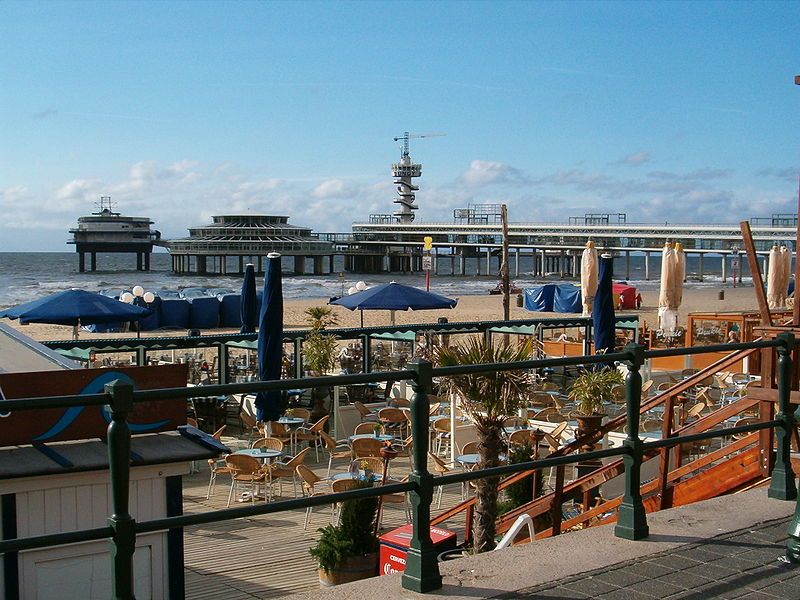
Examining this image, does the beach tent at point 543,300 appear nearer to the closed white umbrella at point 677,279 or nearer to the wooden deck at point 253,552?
the closed white umbrella at point 677,279

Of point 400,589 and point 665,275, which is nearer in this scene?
point 400,589

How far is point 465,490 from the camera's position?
975 centimetres

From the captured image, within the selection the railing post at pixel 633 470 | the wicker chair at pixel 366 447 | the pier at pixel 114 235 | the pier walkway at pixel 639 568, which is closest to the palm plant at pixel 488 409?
the pier walkway at pixel 639 568

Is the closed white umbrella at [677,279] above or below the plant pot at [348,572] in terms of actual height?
above

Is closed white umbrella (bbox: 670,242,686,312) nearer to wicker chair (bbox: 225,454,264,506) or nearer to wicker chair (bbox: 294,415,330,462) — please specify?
wicker chair (bbox: 294,415,330,462)

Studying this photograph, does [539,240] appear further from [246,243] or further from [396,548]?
[396,548]

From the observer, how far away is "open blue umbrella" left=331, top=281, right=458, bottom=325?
18938mm

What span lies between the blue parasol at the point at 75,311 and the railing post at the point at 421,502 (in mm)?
14377

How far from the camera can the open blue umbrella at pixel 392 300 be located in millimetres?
18938

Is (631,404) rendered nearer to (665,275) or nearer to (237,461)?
(237,461)

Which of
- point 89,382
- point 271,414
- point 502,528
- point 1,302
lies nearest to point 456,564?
point 89,382

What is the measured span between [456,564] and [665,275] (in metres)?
15.9

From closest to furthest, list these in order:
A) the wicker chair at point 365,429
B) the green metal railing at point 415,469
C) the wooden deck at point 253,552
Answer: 1. the green metal railing at point 415,469
2. the wooden deck at point 253,552
3. the wicker chair at point 365,429

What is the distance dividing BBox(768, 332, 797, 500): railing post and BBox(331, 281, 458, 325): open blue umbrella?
13.8 meters
